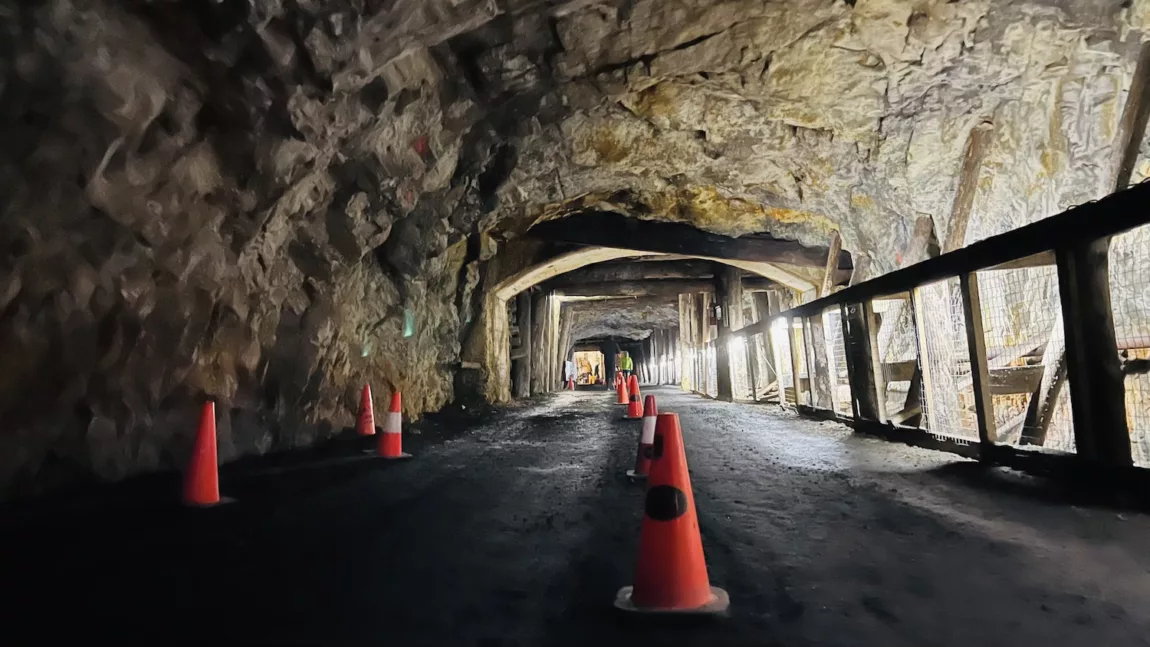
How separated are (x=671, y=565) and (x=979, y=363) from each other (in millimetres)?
4115

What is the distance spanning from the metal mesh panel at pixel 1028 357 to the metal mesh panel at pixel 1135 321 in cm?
46

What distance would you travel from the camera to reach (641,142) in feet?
31.3

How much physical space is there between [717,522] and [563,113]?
635 cm

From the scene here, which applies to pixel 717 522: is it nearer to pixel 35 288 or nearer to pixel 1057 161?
pixel 35 288

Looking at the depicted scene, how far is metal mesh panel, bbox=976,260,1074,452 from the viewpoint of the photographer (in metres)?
5.93

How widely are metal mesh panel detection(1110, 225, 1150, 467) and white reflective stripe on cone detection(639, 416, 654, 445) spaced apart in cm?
382

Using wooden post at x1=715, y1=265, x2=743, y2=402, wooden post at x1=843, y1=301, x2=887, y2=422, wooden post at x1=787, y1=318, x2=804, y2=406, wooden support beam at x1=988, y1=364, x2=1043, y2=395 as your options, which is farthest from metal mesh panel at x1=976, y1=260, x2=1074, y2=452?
wooden post at x1=715, y1=265, x2=743, y2=402

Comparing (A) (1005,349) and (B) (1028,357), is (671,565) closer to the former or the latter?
(A) (1005,349)

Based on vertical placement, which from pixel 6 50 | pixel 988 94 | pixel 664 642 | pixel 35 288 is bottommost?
pixel 664 642

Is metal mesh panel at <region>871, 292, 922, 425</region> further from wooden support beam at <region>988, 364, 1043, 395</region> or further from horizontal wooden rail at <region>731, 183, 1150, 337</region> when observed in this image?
horizontal wooden rail at <region>731, 183, 1150, 337</region>

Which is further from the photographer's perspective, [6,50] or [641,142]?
[641,142]

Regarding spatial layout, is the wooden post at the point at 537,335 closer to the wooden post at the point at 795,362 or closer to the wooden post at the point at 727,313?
the wooden post at the point at 727,313

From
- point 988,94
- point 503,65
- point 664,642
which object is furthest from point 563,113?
point 664,642

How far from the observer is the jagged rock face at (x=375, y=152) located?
13.4 ft
